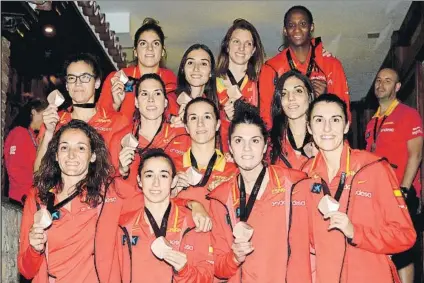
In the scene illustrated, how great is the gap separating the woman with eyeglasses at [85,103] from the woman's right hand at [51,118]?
18 centimetres

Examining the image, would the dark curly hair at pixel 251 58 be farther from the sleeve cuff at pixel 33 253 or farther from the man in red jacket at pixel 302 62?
the sleeve cuff at pixel 33 253

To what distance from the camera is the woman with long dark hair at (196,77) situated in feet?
19.6

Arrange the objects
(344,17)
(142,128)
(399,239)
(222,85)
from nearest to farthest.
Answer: (399,239) → (142,128) → (222,85) → (344,17)

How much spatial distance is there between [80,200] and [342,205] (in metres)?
1.73

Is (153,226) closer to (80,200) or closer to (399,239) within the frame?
(80,200)

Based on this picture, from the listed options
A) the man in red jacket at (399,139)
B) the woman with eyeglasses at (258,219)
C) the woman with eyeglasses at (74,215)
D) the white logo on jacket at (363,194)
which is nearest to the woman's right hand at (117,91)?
the woman with eyeglasses at (74,215)

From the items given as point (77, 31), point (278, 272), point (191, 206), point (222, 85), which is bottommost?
point (278, 272)

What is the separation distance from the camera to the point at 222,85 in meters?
6.16

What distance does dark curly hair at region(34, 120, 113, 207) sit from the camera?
464cm

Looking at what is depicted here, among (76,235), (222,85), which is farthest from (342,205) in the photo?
(222,85)

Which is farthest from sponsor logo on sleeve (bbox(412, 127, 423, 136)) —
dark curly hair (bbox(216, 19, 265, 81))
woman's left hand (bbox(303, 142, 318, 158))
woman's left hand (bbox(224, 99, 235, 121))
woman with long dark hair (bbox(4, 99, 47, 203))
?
woman with long dark hair (bbox(4, 99, 47, 203))

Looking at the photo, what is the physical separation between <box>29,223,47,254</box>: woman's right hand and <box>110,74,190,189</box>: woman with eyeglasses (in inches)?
48.2

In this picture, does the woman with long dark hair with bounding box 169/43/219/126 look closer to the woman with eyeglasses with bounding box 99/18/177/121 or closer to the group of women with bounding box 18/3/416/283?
the woman with eyeglasses with bounding box 99/18/177/121

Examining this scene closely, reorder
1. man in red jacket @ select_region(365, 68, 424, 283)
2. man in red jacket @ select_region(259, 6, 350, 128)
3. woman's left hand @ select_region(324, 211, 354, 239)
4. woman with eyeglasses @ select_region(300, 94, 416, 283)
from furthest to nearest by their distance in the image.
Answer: man in red jacket @ select_region(365, 68, 424, 283), man in red jacket @ select_region(259, 6, 350, 128), woman with eyeglasses @ select_region(300, 94, 416, 283), woman's left hand @ select_region(324, 211, 354, 239)
